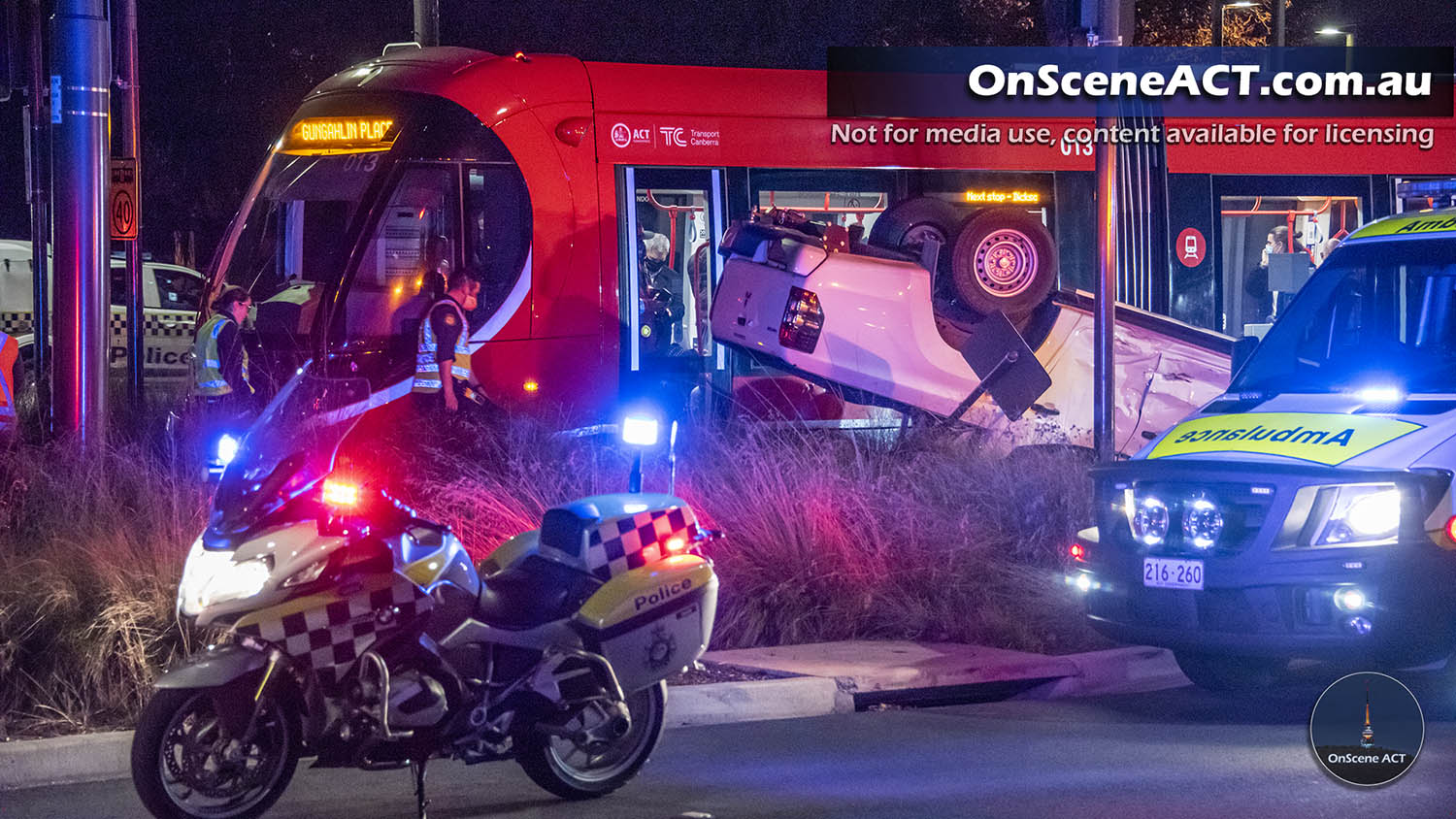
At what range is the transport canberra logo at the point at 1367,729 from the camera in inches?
271

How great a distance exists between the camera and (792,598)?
9.87 meters

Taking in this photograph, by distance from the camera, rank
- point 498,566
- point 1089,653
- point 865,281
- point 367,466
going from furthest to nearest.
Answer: point 865,281, point 367,466, point 1089,653, point 498,566

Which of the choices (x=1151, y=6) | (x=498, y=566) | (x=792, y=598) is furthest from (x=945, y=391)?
(x=1151, y=6)

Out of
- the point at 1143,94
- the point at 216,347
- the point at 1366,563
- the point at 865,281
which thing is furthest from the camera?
the point at 1143,94

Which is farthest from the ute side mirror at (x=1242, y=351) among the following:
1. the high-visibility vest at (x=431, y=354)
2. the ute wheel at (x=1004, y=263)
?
the high-visibility vest at (x=431, y=354)

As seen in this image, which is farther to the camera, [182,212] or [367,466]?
[182,212]

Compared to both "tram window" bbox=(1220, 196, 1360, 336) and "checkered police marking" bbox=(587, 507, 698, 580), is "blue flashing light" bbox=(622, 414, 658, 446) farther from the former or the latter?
"tram window" bbox=(1220, 196, 1360, 336)

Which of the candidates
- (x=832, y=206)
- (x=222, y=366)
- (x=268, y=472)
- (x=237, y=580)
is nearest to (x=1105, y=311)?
(x=832, y=206)

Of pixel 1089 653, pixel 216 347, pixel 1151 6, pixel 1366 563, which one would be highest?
pixel 1151 6

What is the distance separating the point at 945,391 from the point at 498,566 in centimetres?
847

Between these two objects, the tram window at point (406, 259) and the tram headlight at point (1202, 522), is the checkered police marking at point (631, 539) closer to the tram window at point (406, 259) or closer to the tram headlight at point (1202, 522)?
the tram headlight at point (1202, 522)

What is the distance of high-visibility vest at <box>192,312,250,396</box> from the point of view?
43.5ft

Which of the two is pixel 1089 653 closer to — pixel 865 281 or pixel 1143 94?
pixel 865 281

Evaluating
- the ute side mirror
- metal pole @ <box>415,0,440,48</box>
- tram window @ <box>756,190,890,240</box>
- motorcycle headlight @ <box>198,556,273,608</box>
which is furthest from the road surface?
metal pole @ <box>415,0,440,48</box>
